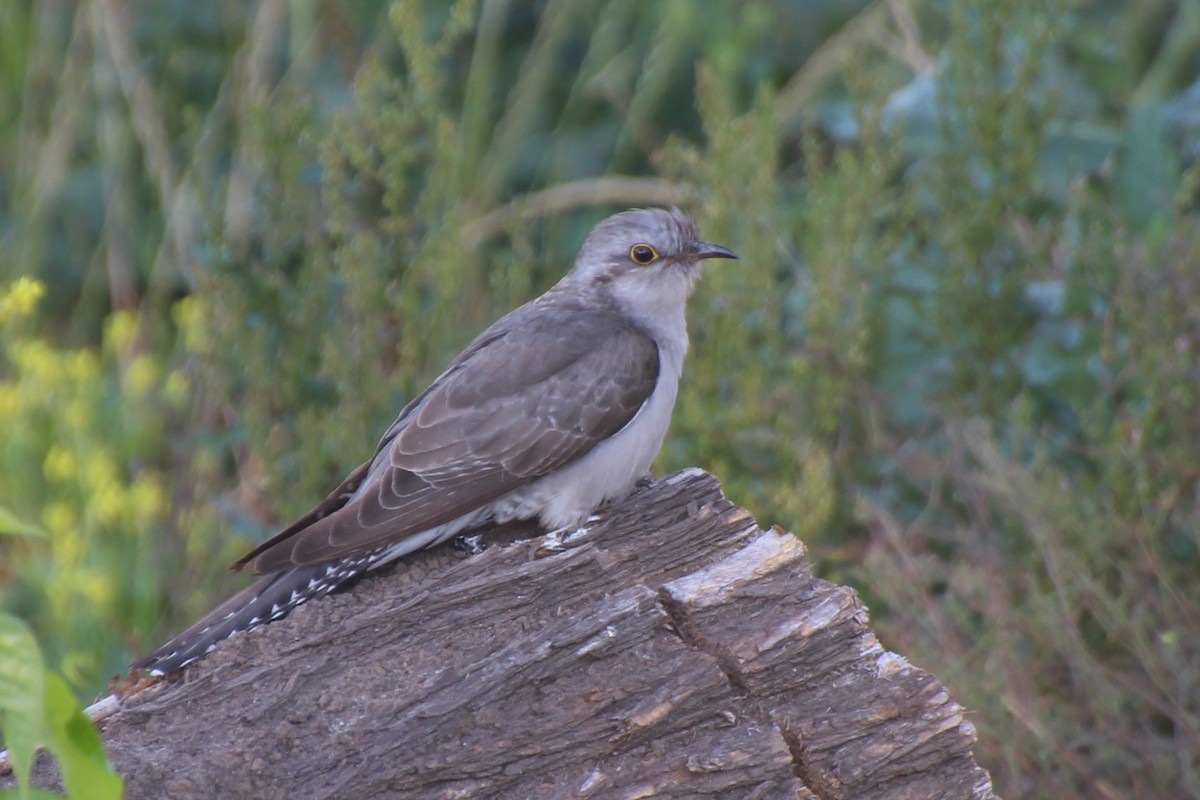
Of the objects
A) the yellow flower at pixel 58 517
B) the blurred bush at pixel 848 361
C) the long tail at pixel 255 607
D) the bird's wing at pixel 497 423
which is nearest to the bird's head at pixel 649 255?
the bird's wing at pixel 497 423

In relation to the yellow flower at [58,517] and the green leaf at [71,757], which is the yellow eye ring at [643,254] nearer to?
the yellow flower at [58,517]

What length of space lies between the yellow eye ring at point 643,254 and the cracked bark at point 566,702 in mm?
1853

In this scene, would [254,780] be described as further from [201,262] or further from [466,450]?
[201,262]

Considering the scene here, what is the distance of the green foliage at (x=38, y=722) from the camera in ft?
6.23

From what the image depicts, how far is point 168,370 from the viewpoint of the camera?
24.4ft

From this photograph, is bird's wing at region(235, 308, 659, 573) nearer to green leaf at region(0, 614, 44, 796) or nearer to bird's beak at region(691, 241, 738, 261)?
bird's beak at region(691, 241, 738, 261)

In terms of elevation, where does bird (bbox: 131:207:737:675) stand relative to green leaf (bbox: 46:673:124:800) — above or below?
below

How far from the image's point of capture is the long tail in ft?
12.1

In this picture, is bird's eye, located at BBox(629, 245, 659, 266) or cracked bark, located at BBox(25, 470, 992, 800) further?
bird's eye, located at BBox(629, 245, 659, 266)

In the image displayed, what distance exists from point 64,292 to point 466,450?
5282 millimetres

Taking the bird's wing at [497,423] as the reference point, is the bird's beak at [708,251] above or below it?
above

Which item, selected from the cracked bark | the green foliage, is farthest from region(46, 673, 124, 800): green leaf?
the cracked bark

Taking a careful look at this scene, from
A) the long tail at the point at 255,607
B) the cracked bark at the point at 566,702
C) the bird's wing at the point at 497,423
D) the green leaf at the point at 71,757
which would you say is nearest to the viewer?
the green leaf at the point at 71,757

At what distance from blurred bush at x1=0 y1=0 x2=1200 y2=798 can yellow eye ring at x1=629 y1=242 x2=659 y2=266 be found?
63cm
